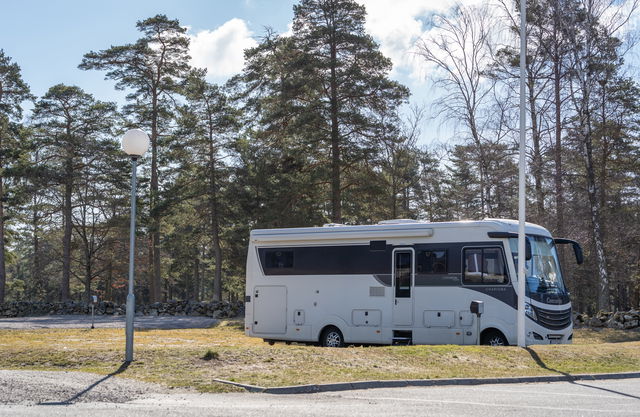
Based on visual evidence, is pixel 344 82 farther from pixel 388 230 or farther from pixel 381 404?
pixel 381 404

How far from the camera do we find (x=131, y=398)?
31.7ft

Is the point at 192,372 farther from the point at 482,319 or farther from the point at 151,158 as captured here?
the point at 151,158

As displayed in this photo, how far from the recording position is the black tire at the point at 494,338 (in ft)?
55.5

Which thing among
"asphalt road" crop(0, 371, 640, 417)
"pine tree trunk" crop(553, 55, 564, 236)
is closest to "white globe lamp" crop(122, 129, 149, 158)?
"asphalt road" crop(0, 371, 640, 417)

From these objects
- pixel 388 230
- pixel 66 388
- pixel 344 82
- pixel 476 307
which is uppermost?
pixel 344 82

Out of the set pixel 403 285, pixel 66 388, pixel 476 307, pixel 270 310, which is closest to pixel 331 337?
pixel 270 310

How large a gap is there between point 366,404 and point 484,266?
28.0 feet

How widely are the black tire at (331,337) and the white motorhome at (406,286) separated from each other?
0.03m

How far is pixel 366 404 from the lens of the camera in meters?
9.53

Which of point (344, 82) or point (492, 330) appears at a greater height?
point (344, 82)

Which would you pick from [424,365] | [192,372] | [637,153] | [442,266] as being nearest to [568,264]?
[637,153]

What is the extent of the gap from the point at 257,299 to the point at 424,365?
750 centimetres

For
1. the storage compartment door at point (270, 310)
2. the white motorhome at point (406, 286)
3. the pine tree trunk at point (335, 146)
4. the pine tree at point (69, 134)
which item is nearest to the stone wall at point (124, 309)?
the pine tree at point (69, 134)

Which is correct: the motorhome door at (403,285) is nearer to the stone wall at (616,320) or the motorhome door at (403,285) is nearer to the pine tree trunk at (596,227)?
the stone wall at (616,320)
